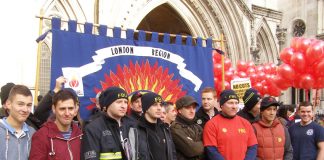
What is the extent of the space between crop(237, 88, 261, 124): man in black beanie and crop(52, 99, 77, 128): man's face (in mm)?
2594

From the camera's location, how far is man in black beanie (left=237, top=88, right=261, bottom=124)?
5.51 meters

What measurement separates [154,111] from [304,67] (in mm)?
7315

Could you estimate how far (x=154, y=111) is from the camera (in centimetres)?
431

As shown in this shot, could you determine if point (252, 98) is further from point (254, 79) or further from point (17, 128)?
point (254, 79)

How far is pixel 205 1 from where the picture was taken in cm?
1728

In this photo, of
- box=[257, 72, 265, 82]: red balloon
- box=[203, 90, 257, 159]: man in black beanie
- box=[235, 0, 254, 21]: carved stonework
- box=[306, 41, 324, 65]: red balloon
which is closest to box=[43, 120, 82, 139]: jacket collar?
box=[203, 90, 257, 159]: man in black beanie

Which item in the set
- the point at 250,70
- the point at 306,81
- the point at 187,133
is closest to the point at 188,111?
the point at 187,133

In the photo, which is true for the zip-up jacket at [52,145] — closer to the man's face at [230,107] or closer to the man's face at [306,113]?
the man's face at [230,107]

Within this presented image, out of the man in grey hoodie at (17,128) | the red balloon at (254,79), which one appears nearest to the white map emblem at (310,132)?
the man in grey hoodie at (17,128)

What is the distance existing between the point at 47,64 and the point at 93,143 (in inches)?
357

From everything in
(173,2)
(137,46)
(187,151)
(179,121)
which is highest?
(173,2)

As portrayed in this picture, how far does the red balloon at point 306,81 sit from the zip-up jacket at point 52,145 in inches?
311

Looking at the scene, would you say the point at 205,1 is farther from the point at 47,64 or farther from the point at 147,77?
the point at 147,77

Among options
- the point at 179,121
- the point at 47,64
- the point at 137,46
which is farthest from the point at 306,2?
the point at 179,121
